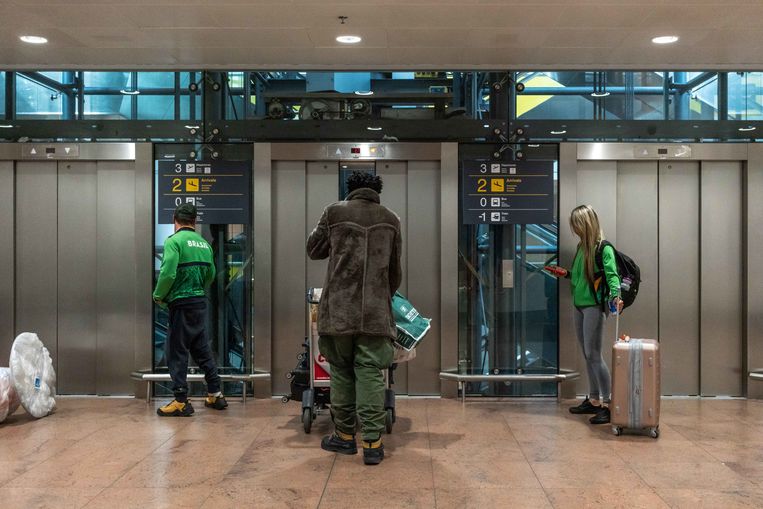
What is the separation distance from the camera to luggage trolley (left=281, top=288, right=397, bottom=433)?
17.9 ft

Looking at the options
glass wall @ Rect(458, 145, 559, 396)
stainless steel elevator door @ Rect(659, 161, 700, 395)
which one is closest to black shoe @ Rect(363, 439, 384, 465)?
glass wall @ Rect(458, 145, 559, 396)

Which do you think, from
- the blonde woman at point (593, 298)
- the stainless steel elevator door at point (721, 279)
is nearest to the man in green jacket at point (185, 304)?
the blonde woman at point (593, 298)

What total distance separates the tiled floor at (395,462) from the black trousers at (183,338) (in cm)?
33

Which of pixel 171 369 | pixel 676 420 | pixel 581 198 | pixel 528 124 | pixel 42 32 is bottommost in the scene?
pixel 676 420

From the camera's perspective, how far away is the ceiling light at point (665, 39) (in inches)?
231

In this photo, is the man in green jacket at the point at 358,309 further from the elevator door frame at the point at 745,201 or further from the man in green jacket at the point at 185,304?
the elevator door frame at the point at 745,201

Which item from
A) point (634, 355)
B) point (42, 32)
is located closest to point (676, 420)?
point (634, 355)

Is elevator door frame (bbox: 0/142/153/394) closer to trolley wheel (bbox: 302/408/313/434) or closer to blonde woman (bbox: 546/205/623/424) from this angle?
trolley wheel (bbox: 302/408/313/434)

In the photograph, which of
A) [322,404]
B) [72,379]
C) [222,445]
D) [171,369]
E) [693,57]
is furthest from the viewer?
Answer: [72,379]

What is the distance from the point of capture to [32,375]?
19.0 feet

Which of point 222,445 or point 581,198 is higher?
point 581,198

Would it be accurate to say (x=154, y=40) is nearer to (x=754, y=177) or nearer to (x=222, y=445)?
(x=222, y=445)

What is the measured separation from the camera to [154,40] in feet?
19.9

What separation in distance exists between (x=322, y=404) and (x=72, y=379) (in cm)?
277
